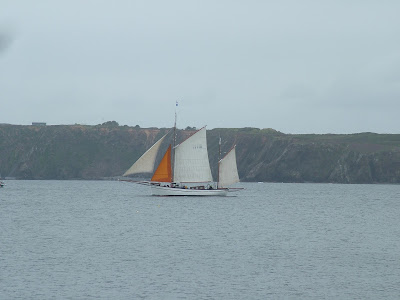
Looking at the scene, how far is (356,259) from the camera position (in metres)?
50.9

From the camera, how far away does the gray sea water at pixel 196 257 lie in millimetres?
39156

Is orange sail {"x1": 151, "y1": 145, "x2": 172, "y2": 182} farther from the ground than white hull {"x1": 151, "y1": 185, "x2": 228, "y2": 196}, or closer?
farther from the ground

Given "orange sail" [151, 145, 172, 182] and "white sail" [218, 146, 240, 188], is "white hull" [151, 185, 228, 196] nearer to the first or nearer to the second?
"white sail" [218, 146, 240, 188]

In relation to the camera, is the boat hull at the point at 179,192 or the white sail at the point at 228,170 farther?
the white sail at the point at 228,170

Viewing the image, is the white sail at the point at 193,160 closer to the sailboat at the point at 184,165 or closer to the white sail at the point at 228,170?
the sailboat at the point at 184,165

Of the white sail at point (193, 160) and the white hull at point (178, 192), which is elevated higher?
the white sail at point (193, 160)

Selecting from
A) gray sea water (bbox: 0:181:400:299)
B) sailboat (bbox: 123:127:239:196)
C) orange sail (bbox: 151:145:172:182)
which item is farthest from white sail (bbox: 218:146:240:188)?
gray sea water (bbox: 0:181:400:299)

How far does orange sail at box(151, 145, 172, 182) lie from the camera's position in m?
111

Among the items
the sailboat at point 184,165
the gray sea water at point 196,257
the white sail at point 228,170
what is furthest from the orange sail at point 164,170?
the gray sea water at point 196,257

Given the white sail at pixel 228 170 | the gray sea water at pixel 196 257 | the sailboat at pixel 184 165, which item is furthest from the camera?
the white sail at pixel 228 170

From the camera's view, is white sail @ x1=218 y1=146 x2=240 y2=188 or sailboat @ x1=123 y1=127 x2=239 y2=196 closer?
sailboat @ x1=123 y1=127 x2=239 y2=196

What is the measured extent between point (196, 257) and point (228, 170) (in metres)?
69.5

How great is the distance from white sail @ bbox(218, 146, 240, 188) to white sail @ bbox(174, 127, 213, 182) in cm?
651

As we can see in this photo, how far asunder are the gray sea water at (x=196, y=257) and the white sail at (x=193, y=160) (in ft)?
75.1
